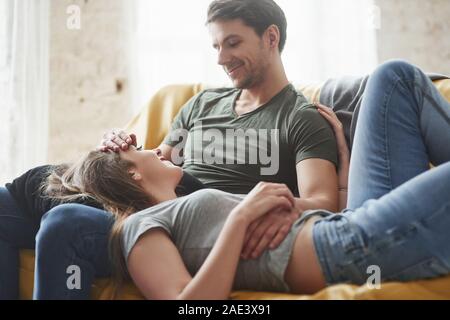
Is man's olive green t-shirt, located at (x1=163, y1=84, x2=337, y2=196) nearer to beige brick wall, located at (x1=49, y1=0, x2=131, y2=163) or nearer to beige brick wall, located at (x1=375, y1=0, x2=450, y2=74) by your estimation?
beige brick wall, located at (x1=49, y1=0, x2=131, y2=163)

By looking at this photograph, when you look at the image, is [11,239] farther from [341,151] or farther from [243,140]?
[341,151]

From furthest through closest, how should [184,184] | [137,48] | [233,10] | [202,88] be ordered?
[137,48], [202,88], [233,10], [184,184]

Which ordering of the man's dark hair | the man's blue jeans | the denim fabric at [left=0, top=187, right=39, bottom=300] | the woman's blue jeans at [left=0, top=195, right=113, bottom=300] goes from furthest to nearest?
the man's dark hair, the denim fabric at [left=0, top=187, right=39, bottom=300], the man's blue jeans, the woman's blue jeans at [left=0, top=195, right=113, bottom=300]

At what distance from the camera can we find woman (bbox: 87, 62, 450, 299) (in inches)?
37.1

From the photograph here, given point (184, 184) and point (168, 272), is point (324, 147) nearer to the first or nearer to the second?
point (184, 184)

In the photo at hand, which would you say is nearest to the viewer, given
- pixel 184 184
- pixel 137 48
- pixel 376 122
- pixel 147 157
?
pixel 376 122

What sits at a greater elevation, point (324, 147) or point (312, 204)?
point (324, 147)

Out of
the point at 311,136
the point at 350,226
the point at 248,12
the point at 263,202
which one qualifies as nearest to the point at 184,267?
the point at 263,202

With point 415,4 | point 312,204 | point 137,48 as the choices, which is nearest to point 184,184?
point 312,204

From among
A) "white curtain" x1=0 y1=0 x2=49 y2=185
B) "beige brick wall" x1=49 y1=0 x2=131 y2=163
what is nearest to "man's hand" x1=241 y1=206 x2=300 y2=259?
"white curtain" x1=0 y1=0 x2=49 y2=185

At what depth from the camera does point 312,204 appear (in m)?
1.36

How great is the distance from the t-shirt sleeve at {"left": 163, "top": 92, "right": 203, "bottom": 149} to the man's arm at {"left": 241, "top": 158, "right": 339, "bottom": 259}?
0.50m

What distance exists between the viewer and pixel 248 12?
174 cm
